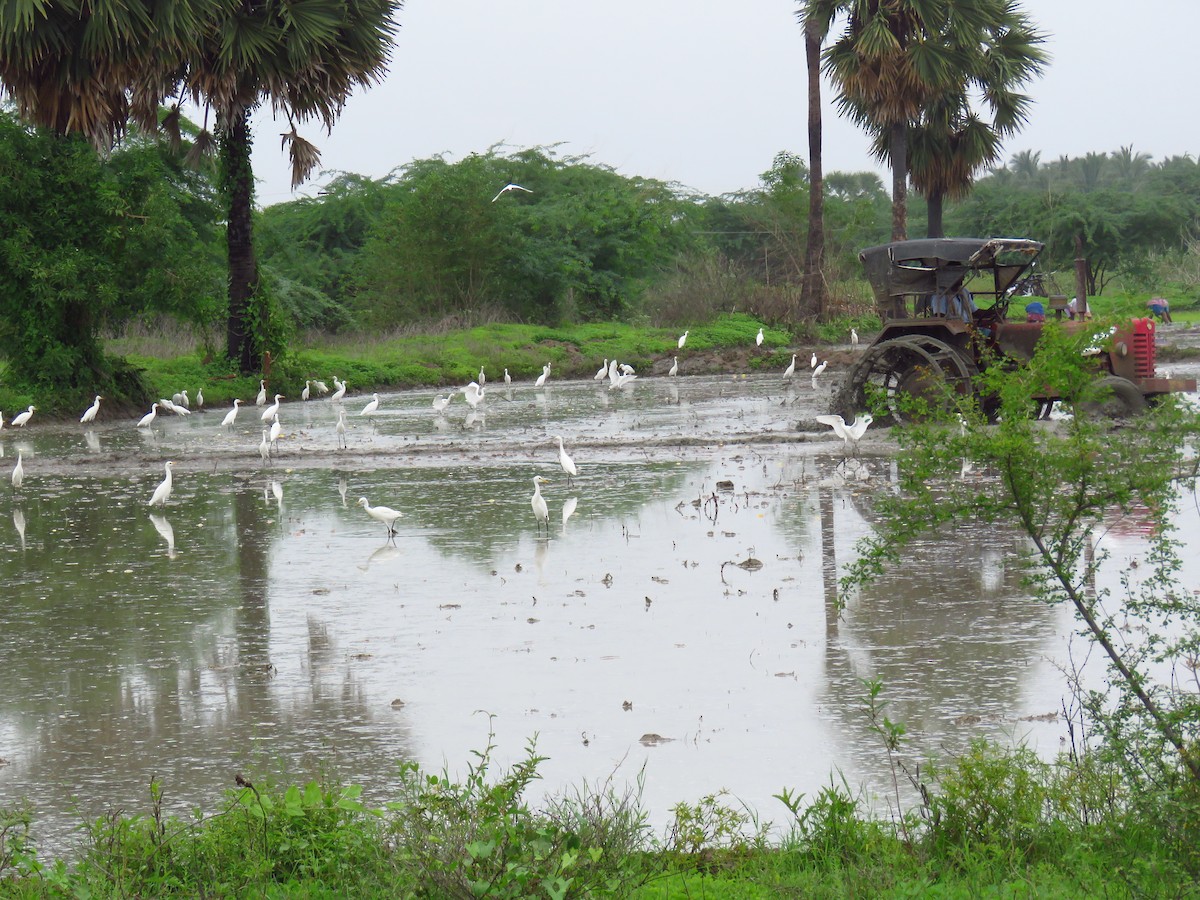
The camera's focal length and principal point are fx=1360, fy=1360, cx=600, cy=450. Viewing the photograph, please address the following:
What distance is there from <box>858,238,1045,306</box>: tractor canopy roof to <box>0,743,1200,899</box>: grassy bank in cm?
1246

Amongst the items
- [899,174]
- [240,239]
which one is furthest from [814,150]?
[240,239]

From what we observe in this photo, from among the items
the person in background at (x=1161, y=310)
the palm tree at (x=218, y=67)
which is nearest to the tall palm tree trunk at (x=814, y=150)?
the person in background at (x=1161, y=310)

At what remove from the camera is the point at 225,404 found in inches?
1002

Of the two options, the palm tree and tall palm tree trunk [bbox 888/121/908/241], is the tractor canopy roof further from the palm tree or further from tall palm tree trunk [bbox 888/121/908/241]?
tall palm tree trunk [bbox 888/121/908/241]

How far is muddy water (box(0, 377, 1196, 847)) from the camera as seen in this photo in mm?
5598

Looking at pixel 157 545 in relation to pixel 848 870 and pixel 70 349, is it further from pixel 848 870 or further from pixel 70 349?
pixel 70 349

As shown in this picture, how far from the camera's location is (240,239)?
25578 millimetres

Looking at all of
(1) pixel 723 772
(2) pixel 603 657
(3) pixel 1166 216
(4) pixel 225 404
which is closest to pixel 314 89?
(4) pixel 225 404

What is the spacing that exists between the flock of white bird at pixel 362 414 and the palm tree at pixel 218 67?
7.23 feet

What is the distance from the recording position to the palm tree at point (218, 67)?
Result: 18.7m

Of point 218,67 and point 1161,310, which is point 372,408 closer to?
point 218,67

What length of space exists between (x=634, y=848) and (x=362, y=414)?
19.1m

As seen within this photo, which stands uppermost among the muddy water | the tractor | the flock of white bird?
the tractor

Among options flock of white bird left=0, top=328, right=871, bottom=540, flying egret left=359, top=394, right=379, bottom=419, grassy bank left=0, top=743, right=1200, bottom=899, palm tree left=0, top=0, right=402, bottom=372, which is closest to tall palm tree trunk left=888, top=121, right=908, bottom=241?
flock of white bird left=0, top=328, right=871, bottom=540
